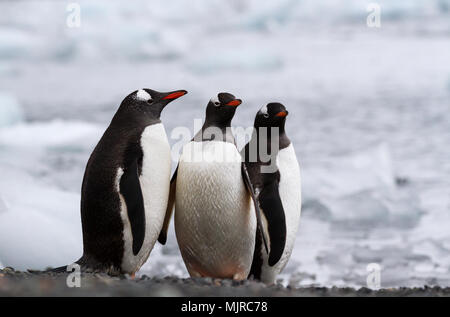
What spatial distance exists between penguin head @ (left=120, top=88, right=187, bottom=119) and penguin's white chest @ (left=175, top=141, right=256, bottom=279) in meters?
0.27

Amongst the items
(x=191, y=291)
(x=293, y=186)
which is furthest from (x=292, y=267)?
(x=191, y=291)

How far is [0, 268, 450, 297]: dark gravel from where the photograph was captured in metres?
2.52

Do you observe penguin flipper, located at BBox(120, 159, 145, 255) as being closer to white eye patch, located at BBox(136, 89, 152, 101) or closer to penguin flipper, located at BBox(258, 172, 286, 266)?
white eye patch, located at BBox(136, 89, 152, 101)

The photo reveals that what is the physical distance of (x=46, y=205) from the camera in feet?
23.3

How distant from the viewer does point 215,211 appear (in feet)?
11.8

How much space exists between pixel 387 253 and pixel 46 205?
4.37 m

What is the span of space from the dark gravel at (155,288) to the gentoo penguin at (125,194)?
26 centimetres

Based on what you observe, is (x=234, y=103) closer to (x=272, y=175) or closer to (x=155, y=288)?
(x=272, y=175)

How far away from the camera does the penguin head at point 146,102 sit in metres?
3.66

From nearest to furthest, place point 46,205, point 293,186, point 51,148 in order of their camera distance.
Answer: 1. point 293,186
2. point 46,205
3. point 51,148

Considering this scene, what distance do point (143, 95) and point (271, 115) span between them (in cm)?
70

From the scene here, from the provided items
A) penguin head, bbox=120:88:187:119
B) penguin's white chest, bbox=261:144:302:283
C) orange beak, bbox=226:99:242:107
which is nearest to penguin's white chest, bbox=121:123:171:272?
penguin head, bbox=120:88:187:119

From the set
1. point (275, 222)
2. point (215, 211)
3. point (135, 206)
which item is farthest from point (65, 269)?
point (275, 222)
